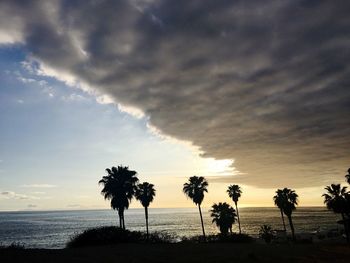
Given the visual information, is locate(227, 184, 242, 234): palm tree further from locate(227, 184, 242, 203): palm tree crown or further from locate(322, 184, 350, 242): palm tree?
locate(322, 184, 350, 242): palm tree

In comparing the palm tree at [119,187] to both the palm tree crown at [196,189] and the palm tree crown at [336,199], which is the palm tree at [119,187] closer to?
the palm tree crown at [196,189]

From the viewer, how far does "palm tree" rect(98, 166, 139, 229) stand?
53.4 metres

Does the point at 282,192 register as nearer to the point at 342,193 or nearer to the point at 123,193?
the point at 342,193

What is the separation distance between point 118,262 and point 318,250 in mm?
20586

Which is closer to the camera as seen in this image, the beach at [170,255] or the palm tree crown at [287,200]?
the beach at [170,255]

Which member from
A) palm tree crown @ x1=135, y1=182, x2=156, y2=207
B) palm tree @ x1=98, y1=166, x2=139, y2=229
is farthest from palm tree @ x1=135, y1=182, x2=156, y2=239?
palm tree @ x1=98, y1=166, x2=139, y2=229

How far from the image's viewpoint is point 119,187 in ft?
176

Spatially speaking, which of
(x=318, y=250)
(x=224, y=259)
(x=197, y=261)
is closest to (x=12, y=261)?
(x=197, y=261)

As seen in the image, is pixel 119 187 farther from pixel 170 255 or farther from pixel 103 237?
pixel 170 255

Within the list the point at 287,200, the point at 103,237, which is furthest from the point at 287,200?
the point at 103,237

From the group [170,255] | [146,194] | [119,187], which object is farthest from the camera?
[146,194]

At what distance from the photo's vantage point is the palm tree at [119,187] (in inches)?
2103

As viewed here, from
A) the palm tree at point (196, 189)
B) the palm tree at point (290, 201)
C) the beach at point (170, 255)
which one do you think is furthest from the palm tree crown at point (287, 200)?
the beach at point (170, 255)

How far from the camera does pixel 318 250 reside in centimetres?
3148
